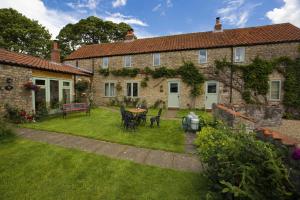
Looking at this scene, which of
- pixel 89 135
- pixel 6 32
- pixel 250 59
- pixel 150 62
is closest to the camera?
pixel 89 135

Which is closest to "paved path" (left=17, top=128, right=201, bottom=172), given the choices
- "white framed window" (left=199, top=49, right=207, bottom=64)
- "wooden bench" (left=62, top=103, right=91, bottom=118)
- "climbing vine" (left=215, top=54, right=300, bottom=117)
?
"wooden bench" (left=62, top=103, right=91, bottom=118)

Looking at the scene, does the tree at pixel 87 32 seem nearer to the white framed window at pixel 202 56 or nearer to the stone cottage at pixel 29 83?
the stone cottage at pixel 29 83

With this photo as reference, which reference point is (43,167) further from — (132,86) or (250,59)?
(250,59)

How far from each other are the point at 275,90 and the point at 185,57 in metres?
8.14

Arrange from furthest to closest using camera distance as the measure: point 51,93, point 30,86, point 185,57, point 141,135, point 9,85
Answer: point 185,57
point 51,93
point 30,86
point 9,85
point 141,135

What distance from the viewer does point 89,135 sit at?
263 inches

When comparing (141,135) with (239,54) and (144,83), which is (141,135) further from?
(239,54)

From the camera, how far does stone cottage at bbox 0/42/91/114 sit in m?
8.52

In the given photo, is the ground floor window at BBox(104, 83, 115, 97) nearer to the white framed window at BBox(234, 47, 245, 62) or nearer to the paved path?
the paved path

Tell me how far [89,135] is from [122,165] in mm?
3086

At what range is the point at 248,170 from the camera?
221 cm

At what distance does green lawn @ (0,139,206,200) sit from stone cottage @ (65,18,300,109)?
1166 cm

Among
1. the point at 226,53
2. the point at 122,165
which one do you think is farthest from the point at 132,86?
the point at 122,165

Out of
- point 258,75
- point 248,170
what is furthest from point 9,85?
point 258,75
